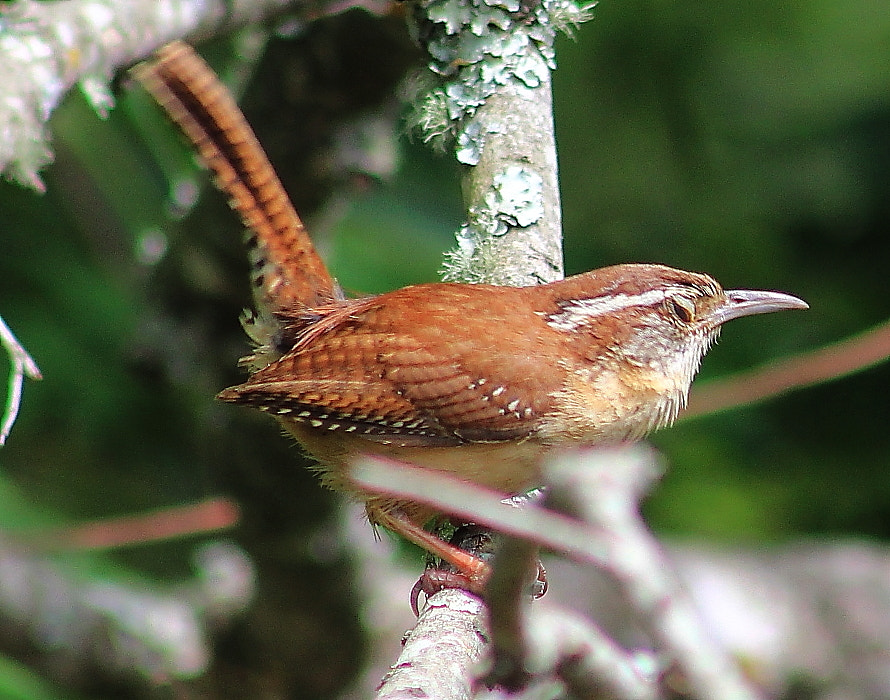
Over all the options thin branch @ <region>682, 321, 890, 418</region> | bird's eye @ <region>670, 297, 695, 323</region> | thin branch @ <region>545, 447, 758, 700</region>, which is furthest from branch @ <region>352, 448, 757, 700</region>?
thin branch @ <region>682, 321, 890, 418</region>

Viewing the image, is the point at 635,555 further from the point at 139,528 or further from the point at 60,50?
the point at 139,528

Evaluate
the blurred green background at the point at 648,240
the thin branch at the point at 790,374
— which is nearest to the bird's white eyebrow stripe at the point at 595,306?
the thin branch at the point at 790,374

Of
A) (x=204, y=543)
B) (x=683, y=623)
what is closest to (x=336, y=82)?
(x=204, y=543)

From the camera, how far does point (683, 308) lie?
2502mm

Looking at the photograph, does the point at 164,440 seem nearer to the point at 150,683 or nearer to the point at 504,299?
the point at 150,683

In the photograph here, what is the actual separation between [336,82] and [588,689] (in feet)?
7.36

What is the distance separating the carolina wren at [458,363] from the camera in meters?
2.21

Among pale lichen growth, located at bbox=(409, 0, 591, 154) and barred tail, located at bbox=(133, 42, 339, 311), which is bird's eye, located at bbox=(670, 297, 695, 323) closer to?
pale lichen growth, located at bbox=(409, 0, 591, 154)

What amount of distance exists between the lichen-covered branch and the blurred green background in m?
1.12

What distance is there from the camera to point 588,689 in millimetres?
942

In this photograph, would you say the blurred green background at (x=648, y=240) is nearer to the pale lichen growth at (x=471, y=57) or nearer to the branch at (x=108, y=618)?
the branch at (x=108, y=618)

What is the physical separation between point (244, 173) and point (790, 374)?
6.23ft

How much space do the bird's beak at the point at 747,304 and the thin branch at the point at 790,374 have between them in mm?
689

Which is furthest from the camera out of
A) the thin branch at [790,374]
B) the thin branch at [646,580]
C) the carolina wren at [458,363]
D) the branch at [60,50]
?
the thin branch at [790,374]
